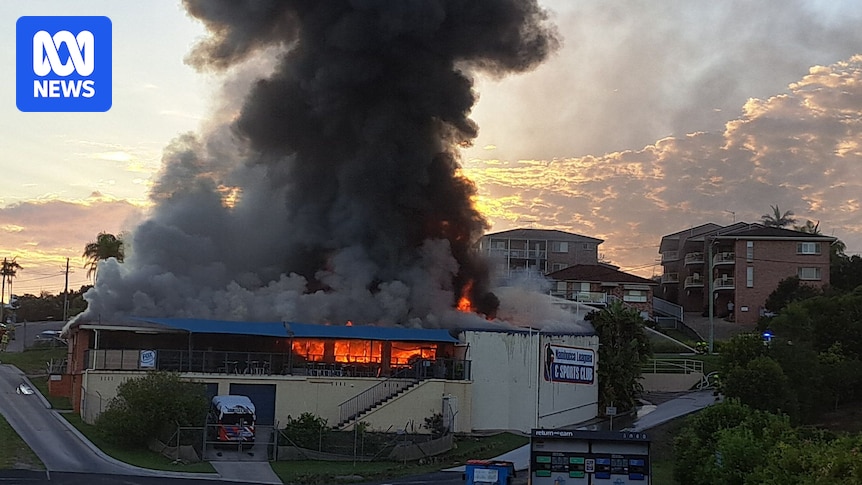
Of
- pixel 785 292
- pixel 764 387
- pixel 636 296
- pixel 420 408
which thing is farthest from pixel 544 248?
pixel 764 387

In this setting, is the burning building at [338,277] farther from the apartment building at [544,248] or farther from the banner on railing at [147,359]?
the apartment building at [544,248]

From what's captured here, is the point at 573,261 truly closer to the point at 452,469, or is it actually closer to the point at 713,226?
the point at 713,226

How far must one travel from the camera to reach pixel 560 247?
117938mm

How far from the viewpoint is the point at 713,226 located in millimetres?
110062

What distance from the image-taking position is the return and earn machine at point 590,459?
27.6 metres

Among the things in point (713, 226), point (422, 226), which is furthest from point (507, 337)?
point (713, 226)

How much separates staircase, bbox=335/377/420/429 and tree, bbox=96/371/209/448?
780 centimetres

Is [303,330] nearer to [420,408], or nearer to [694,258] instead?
[420,408]

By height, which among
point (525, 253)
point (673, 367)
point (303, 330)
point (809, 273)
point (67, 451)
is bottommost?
point (67, 451)

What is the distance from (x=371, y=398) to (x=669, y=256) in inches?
2566

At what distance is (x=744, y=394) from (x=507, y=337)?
1266cm

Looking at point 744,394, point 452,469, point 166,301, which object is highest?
point 166,301

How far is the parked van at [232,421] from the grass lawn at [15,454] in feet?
24.5

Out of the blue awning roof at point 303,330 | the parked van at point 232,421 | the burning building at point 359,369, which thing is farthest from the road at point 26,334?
the parked van at point 232,421
